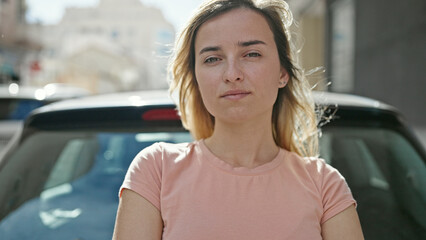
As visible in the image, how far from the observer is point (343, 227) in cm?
141

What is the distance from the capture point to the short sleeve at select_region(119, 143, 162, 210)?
1404 millimetres

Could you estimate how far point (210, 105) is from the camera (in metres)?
1.51

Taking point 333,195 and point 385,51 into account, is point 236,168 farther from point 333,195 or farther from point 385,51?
point 385,51

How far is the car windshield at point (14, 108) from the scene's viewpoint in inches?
261

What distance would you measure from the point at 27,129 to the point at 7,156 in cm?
13

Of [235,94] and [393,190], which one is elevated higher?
[235,94]

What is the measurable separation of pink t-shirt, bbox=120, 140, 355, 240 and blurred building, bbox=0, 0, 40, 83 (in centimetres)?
2543

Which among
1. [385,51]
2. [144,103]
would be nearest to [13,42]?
[385,51]

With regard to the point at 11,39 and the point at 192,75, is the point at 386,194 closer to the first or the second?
the point at 192,75

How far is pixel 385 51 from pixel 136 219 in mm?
10550

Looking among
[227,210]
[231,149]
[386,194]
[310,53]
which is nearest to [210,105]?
[231,149]

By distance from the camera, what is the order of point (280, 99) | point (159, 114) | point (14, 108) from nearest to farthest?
point (280, 99) < point (159, 114) < point (14, 108)

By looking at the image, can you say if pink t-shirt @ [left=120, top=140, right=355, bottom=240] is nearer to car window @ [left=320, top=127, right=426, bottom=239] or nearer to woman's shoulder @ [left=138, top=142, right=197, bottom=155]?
woman's shoulder @ [left=138, top=142, right=197, bottom=155]

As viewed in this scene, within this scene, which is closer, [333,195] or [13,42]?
[333,195]
